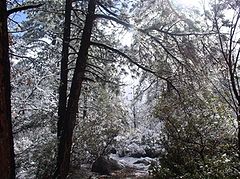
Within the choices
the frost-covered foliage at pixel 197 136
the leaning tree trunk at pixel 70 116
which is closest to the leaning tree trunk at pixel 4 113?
the frost-covered foliage at pixel 197 136

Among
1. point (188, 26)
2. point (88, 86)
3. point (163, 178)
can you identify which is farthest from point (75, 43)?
point (163, 178)

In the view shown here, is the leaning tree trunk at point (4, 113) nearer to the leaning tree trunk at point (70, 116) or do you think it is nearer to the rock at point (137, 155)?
the leaning tree trunk at point (70, 116)

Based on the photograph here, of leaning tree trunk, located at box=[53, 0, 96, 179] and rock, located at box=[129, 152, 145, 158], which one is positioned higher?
leaning tree trunk, located at box=[53, 0, 96, 179]

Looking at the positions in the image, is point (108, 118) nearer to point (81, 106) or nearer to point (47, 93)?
point (81, 106)

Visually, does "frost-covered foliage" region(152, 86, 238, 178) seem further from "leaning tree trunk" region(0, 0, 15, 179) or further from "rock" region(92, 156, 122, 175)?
"rock" region(92, 156, 122, 175)

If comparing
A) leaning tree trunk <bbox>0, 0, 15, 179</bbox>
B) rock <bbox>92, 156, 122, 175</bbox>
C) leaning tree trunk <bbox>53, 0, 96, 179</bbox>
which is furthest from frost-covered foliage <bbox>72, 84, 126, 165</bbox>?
leaning tree trunk <bbox>0, 0, 15, 179</bbox>

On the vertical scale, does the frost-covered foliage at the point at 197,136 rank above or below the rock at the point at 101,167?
above

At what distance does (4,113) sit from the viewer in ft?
10.6

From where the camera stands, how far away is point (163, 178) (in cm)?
697

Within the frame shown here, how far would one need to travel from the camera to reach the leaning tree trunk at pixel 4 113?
3.21m

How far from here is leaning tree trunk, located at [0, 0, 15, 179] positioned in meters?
3.21

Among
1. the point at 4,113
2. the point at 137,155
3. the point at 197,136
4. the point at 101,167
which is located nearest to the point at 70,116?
the point at 197,136

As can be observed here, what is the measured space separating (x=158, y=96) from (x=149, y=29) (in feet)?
5.12

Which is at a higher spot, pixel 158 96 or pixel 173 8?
pixel 173 8
